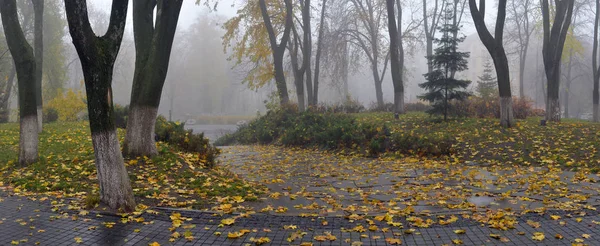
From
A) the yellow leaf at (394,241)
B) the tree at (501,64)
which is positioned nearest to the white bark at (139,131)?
the yellow leaf at (394,241)

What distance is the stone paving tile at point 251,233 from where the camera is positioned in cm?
436

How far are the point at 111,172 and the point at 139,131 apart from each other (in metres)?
3.10

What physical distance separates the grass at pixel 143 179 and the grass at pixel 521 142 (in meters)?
6.52

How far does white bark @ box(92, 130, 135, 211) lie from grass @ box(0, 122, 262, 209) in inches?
13.1

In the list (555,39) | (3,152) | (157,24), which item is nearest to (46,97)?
(3,152)

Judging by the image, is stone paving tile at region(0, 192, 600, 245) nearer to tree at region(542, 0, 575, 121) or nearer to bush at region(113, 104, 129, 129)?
bush at region(113, 104, 129, 129)

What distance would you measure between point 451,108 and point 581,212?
995 cm

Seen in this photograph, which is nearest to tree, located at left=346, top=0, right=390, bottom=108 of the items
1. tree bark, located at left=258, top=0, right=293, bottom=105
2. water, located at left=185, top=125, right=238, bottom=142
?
tree bark, located at left=258, top=0, right=293, bottom=105

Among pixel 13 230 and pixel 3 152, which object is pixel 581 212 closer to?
pixel 13 230

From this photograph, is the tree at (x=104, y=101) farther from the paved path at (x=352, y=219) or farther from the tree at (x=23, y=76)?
the tree at (x=23, y=76)

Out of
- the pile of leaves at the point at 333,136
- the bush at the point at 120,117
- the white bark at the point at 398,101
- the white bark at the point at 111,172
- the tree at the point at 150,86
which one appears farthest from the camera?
the white bark at the point at 398,101

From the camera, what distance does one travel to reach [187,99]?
61500mm

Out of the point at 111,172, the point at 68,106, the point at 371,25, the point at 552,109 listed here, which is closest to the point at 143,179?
the point at 111,172

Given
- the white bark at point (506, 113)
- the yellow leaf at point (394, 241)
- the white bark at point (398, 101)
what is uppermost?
the white bark at point (398, 101)
